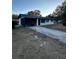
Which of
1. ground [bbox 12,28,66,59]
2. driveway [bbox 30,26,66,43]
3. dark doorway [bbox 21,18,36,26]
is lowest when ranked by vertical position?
ground [bbox 12,28,66,59]

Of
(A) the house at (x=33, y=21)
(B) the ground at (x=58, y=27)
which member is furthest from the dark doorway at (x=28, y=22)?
(B) the ground at (x=58, y=27)

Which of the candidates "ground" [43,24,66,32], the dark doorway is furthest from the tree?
the dark doorway

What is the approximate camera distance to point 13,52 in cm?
187

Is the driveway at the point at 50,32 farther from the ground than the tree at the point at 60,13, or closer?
closer

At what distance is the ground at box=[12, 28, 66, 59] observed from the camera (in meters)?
1.88

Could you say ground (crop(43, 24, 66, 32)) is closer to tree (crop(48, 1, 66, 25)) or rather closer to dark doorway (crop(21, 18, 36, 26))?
tree (crop(48, 1, 66, 25))

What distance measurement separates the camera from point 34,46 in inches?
75.3

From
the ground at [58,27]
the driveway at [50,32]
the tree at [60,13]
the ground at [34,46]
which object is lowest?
the ground at [34,46]

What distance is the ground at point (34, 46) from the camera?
1885 millimetres

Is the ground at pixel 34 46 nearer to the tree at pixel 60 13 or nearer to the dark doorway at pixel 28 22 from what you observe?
the dark doorway at pixel 28 22

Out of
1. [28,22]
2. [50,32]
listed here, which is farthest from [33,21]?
[50,32]

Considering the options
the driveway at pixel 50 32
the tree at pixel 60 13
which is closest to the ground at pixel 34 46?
the driveway at pixel 50 32
